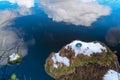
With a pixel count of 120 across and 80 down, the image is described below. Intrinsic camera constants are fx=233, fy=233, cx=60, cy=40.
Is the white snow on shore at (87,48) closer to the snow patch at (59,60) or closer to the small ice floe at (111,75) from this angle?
the snow patch at (59,60)

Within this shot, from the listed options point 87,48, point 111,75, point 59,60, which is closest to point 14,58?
point 59,60

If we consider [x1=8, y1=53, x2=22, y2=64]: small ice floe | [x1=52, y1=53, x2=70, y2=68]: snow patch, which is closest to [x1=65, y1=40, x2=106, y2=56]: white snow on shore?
[x1=52, y1=53, x2=70, y2=68]: snow patch

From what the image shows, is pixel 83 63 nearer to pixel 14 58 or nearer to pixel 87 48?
pixel 87 48

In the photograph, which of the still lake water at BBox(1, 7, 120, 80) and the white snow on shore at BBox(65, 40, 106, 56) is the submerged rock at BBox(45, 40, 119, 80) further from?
the still lake water at BBox(1, 7, 120, 80)

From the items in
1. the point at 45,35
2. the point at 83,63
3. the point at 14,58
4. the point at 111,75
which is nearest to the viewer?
the point at 111,75

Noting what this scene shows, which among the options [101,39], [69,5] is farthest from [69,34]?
[69,5]

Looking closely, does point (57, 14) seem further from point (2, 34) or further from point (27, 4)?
point (2, 34)

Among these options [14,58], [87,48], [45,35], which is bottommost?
[45,35]

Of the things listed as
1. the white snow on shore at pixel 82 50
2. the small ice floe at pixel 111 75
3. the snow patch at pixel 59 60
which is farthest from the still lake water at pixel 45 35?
the small ice floe at pixel 111 75
